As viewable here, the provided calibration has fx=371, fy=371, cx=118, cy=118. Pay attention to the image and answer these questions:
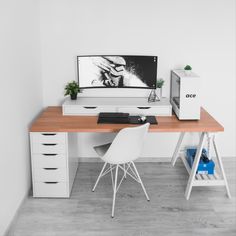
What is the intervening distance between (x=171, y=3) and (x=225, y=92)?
1134mm

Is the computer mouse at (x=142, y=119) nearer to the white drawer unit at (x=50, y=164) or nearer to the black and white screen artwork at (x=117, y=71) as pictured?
the black and white screen artwork at (x=117, y=71)

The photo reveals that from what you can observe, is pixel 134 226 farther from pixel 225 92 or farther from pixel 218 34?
pixel 218 34

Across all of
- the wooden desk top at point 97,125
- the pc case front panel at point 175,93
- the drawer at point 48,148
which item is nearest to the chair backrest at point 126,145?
the wooden desk top at point 97,125

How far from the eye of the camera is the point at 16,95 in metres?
3.05

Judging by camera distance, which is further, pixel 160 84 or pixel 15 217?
pixel 160 84

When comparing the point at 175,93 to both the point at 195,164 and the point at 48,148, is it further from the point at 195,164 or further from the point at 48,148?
the point at 48,148

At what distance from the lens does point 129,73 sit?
12.7ft

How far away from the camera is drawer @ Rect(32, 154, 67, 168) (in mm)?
3309

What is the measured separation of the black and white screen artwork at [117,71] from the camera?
382 centimetres

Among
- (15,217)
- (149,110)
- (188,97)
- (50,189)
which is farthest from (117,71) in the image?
(15,217)

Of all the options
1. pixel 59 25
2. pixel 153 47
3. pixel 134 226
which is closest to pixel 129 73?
pixel 153 47

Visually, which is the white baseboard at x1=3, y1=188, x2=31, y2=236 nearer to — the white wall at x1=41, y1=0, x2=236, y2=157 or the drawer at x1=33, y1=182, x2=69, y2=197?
the drawer at x1=33, y1=182, x2=69, y2=197

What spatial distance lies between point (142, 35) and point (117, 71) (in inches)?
18.2

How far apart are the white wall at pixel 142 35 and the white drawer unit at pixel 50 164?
2.90ft
